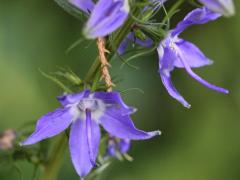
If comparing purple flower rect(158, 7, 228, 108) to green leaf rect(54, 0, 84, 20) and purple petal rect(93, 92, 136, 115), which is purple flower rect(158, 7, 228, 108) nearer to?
purple petal rect(93, 92, 136, 115)

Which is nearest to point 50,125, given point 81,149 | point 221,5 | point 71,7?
point 81,149

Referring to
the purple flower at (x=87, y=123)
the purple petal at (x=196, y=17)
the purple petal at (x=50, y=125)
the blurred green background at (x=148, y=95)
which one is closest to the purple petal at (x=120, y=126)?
the purple flower at (x=87, y=123)

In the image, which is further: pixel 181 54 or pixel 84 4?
pixel 181 54

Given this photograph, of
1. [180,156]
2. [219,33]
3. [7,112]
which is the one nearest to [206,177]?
[180,156]

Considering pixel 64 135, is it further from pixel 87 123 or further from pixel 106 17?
pixel 106 17

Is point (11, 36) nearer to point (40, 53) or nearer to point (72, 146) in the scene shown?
point (40, 53)
